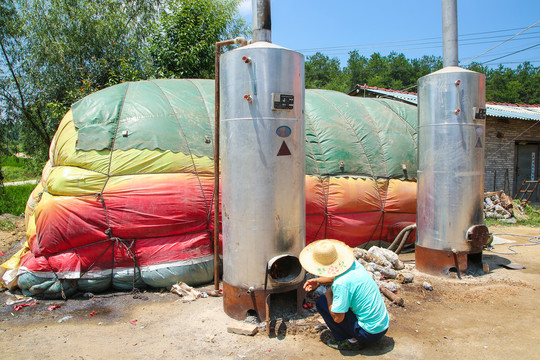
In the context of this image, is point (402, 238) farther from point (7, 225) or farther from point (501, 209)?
point (7, 225)

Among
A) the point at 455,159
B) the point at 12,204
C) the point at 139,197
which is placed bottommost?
the point at 12,204

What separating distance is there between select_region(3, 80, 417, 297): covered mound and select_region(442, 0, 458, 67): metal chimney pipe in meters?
2.62

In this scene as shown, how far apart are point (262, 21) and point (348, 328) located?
13.0 ft

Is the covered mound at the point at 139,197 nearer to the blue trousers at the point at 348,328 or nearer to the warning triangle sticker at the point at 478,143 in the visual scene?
the warning triangle sticker at the point at 478,143

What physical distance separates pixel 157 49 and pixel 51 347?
36.9 ft

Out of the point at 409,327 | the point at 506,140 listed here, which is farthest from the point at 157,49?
the point at 506,140

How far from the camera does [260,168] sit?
494 cm

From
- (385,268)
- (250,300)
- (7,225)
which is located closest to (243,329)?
(250,300)

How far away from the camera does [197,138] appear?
22.5 ft

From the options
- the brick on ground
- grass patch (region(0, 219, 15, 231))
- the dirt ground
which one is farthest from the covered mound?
grass patch (region(0, 219, 15, 231))

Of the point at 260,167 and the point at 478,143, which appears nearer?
the point at 260,167

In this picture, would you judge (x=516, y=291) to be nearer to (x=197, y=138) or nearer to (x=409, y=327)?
(x=409, y=327)

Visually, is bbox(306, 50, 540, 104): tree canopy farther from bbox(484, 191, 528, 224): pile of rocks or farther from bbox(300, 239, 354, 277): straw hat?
bbox(300, 239, 354, 277): straw hat

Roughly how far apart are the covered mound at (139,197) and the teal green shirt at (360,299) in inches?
115
